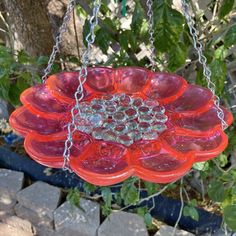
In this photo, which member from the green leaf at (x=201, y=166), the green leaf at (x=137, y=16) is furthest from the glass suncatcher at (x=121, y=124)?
the green leaf at (x=201, y=166)

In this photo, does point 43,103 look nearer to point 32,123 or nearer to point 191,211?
point 32,123

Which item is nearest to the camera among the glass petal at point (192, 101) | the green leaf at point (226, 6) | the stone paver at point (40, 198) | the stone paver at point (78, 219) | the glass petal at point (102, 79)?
the glass petal at point (192, 101)

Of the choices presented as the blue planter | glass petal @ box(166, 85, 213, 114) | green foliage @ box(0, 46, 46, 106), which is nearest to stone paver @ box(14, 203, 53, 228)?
the blue planter

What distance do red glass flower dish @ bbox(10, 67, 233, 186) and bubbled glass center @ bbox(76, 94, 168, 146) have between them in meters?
0.02

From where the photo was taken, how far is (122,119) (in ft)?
3.41

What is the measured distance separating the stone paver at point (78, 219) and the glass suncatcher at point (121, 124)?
87cm

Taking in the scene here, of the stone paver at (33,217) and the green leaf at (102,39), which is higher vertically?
the green leaf at (102,39)

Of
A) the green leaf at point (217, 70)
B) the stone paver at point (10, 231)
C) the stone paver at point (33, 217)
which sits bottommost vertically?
the stone paver at point (10, 231)

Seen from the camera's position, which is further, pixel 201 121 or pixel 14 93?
pixel 14 93

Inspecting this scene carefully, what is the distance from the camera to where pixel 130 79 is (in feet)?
4.03

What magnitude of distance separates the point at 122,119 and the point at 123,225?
982 mm

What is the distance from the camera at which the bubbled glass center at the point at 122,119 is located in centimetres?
98

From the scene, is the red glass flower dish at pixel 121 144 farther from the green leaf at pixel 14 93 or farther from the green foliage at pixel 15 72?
the green leaf at pixel 14 93

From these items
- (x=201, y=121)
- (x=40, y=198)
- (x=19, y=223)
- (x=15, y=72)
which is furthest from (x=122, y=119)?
(x=19, y=223)
